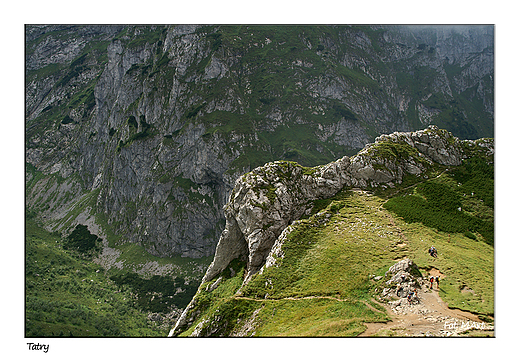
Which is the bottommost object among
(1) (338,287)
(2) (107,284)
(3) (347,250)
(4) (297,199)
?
(2) (107,284)

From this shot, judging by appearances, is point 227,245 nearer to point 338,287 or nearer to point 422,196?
point 338,287

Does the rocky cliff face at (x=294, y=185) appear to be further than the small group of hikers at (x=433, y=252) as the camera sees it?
Yes

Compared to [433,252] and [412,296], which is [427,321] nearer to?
[412,296]

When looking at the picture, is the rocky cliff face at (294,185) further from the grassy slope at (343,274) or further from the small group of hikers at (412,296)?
the small group of hikers at (412,296)

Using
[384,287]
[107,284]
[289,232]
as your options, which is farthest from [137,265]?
[384,287]

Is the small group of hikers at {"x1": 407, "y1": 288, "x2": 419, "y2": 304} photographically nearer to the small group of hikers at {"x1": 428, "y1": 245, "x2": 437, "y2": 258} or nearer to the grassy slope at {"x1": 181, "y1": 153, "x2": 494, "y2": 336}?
the grassy slope at {"x1": 181, "y1": 153, "x2": 494, "y2": 336}
